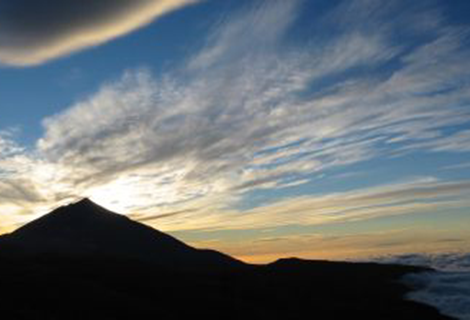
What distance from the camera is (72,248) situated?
12725 centimetres

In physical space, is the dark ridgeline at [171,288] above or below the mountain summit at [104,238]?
below

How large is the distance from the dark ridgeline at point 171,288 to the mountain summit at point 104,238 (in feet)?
1.75

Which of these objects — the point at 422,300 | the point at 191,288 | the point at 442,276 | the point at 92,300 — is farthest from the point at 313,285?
the point at 92,300

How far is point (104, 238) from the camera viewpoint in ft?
484

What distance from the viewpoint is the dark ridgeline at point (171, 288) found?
5981 cm

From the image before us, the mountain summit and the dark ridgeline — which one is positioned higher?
the mountain summit

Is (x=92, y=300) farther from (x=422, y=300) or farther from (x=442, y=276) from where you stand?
(x=442, y=276)

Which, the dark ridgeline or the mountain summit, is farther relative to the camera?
the mountain summit

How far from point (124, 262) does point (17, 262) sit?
20.5 metres

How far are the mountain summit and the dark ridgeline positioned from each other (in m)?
0.53

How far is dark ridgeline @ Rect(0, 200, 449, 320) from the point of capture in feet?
196

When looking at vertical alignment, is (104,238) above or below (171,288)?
above

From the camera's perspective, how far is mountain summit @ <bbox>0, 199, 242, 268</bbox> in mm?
133750

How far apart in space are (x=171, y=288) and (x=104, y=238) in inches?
2970
